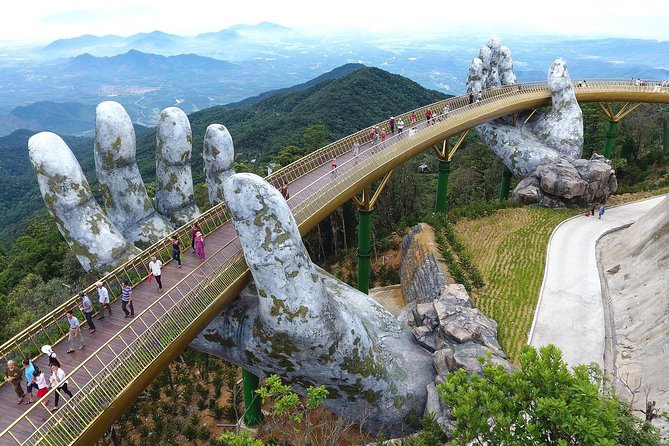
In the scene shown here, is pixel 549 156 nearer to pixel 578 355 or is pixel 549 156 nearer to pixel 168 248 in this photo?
pixel 578 355

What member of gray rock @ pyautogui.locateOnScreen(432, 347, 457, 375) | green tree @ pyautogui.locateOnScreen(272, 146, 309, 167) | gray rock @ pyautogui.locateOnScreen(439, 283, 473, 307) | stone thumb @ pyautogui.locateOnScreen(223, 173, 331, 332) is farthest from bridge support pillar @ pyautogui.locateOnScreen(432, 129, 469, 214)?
stone thumb @ pyautogui.locateOnScreen(223, 173, 331, 332)

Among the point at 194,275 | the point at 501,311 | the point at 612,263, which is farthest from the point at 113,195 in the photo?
the point at 612,263

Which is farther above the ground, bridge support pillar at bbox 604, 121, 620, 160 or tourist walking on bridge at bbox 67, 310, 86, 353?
tourist walking on bridge at bbox 67, 310, 86, 353

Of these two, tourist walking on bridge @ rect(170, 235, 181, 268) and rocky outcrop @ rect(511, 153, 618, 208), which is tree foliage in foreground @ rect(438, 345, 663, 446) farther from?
rocky outcrop @ rect(511, 153, 618, 208)

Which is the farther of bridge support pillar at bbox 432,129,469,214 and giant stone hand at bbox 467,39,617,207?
giant stone hand at bbox 467,39,617,207

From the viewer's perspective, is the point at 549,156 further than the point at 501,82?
No

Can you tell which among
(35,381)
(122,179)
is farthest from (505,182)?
(35,381)

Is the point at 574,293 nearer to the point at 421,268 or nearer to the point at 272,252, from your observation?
the point at 421,268

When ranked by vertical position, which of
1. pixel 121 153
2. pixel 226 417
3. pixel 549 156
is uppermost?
pixel 121 153
